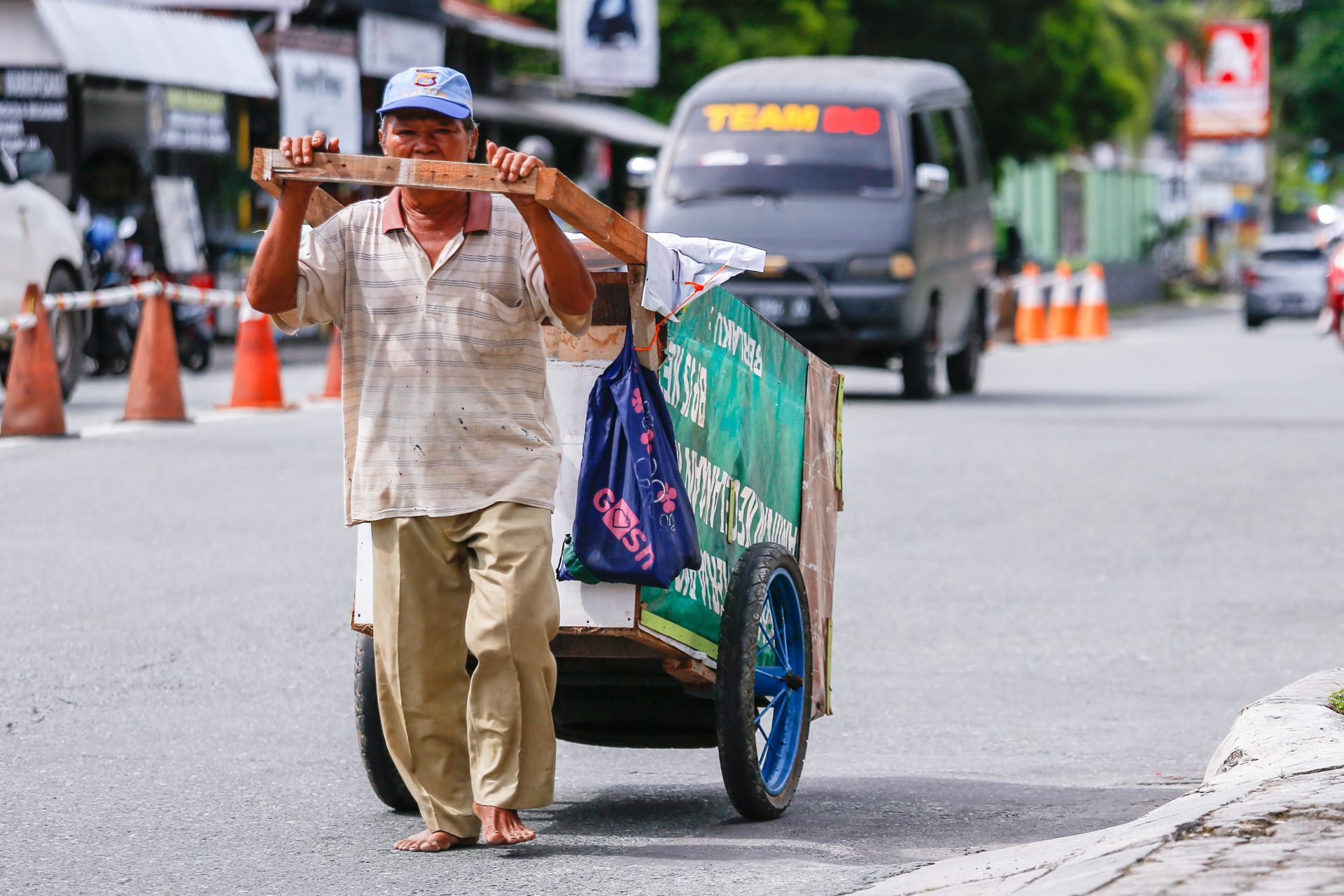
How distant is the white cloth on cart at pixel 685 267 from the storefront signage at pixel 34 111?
18.7 metres

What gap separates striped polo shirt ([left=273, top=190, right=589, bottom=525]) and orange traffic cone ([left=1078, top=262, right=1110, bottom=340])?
90.3 feet

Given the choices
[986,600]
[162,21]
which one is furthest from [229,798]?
[162,21]

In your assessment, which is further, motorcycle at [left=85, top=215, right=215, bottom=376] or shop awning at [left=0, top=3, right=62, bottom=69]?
shop awning at [left=0, top=3, right=62, bottom=69]

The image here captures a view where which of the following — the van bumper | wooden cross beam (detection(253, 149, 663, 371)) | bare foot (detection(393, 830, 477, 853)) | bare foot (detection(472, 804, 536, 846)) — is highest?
wooden cross beam (detection(253, 149, 663, 371))

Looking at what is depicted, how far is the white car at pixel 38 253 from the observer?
1630 centimetres

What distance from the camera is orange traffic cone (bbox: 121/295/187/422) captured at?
49.5 ft

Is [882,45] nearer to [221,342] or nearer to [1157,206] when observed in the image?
[221,342]

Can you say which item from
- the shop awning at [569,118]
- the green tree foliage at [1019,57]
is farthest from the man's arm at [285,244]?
the green tree foliage at [1019,57]

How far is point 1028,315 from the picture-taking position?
1249 inches

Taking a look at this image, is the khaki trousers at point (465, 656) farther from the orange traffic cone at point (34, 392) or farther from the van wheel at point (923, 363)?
the van wheel at point (923, 363)

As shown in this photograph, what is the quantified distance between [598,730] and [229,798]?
2.97ft

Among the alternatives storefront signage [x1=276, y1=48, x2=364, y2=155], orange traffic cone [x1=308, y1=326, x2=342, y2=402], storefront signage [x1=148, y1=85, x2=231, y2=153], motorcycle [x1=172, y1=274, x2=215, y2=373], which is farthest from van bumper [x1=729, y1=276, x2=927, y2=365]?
storefront signage [x1=276, y1=48, x2=364, y2=155]

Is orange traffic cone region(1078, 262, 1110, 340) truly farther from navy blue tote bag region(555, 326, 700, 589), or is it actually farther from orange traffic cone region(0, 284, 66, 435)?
navy blue tote bag region(555, 326, 700, 589)

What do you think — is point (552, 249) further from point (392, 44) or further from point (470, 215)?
point (392, 44)
